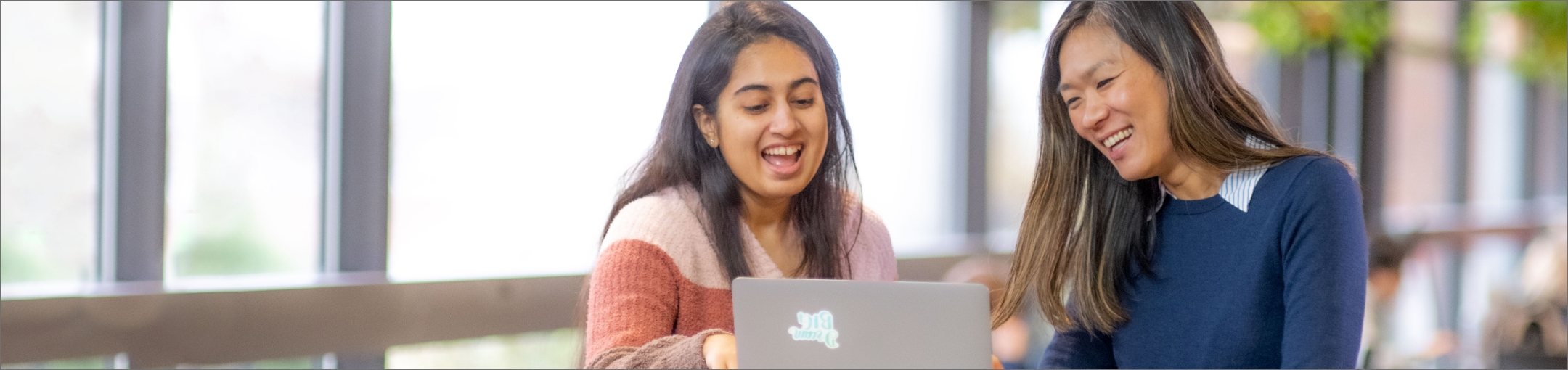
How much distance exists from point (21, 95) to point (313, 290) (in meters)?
0.82

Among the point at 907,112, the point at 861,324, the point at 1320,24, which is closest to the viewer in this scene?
the point at 861,324

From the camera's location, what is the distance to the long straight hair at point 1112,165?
5.05 feet

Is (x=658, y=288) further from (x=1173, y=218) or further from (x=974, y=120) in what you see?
(x=974, y=120)

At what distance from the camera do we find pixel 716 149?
179 centimetres

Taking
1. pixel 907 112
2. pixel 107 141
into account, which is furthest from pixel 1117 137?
pixel 907 112

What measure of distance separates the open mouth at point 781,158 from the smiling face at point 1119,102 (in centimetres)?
44

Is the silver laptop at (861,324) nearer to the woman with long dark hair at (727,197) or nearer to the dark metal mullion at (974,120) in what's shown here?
the woman with long dark hair at (727,197)

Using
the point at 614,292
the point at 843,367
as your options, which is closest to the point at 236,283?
the point at 614,292

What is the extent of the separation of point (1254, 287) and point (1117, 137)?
11.0 inches

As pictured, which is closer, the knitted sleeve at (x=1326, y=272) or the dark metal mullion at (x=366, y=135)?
the knitted sleeve at (x=1326, y=272)

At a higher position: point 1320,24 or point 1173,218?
point 1320,24

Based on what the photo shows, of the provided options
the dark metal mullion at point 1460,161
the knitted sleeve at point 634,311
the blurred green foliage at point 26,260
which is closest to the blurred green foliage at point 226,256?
the blurred green foliage at point 26,260

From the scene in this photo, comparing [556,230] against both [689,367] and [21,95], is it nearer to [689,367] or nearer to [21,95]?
[21,95]

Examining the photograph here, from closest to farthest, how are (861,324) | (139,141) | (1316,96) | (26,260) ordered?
(861,324) → (26,260) → (139,141) → (1316,96)
